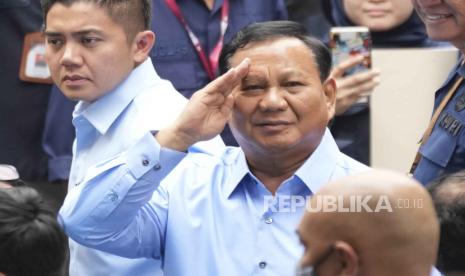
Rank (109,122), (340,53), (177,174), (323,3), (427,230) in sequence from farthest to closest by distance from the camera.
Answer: (323,3) → (340,53) → (109,122) → (177,174) → (427,230)

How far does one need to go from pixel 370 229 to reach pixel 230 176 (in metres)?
1.21

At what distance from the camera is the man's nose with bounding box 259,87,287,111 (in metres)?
3.56

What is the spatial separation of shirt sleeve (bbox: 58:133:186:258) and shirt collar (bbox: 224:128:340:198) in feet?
0.66

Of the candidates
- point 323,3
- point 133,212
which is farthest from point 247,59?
point 323,3

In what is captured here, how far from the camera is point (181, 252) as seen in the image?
355 cm

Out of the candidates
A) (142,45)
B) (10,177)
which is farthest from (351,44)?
(10,177)

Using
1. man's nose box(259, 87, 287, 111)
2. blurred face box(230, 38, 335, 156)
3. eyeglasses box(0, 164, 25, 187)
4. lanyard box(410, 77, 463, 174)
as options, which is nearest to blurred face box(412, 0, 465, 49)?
lanyard box(410, 77, 463, 174)

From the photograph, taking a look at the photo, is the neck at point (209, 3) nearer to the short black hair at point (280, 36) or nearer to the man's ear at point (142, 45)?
the man's ear at point (142, 45)

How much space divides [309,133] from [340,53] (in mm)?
1387

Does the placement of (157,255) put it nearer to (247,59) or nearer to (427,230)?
(247,59)

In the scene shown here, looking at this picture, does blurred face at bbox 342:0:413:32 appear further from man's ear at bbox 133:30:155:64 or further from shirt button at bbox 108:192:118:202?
shirt button at bbox 108:192:118:202

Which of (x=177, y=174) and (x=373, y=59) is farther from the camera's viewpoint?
(x=373, y=59)

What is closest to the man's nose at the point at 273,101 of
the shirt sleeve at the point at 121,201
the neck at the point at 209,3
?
the shirt sleeve at the point at 121,201

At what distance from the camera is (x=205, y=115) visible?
3.53 metres
